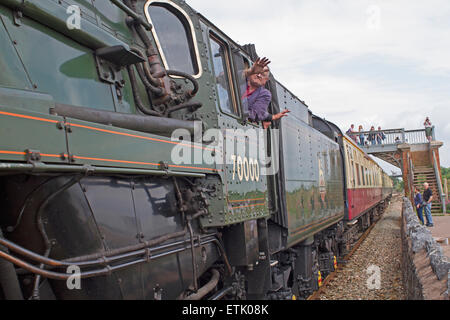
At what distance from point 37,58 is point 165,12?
1490 mm

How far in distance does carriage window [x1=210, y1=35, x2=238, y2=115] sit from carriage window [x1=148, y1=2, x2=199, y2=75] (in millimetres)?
342

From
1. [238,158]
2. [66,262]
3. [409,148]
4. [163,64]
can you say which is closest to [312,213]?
[238,158]

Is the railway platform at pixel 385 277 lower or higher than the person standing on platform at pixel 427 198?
lower

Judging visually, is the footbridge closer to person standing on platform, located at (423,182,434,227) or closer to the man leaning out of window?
person standing on platform, located at (423,182,434,227)

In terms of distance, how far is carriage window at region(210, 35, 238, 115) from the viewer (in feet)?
13.1

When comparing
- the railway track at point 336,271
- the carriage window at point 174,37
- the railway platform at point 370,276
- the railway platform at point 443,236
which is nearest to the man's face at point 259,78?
the carriage window at point 174,37

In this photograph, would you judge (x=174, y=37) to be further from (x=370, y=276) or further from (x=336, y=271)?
(x=336, y=271)

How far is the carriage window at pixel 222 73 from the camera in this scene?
398 cm

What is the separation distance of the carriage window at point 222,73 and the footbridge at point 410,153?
79.0 feet

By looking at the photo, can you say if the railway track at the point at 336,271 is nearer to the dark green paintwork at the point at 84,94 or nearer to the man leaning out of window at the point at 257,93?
the dark green paintwork at the point at 84,94

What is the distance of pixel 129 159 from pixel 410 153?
3011 centimetres

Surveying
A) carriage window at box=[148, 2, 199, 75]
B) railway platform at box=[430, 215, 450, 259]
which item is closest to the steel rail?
railway platform at box=[430, 215, 450, 259]

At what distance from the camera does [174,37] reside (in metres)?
3.67

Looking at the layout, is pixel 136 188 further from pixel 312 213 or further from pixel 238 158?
pixel 312 213
